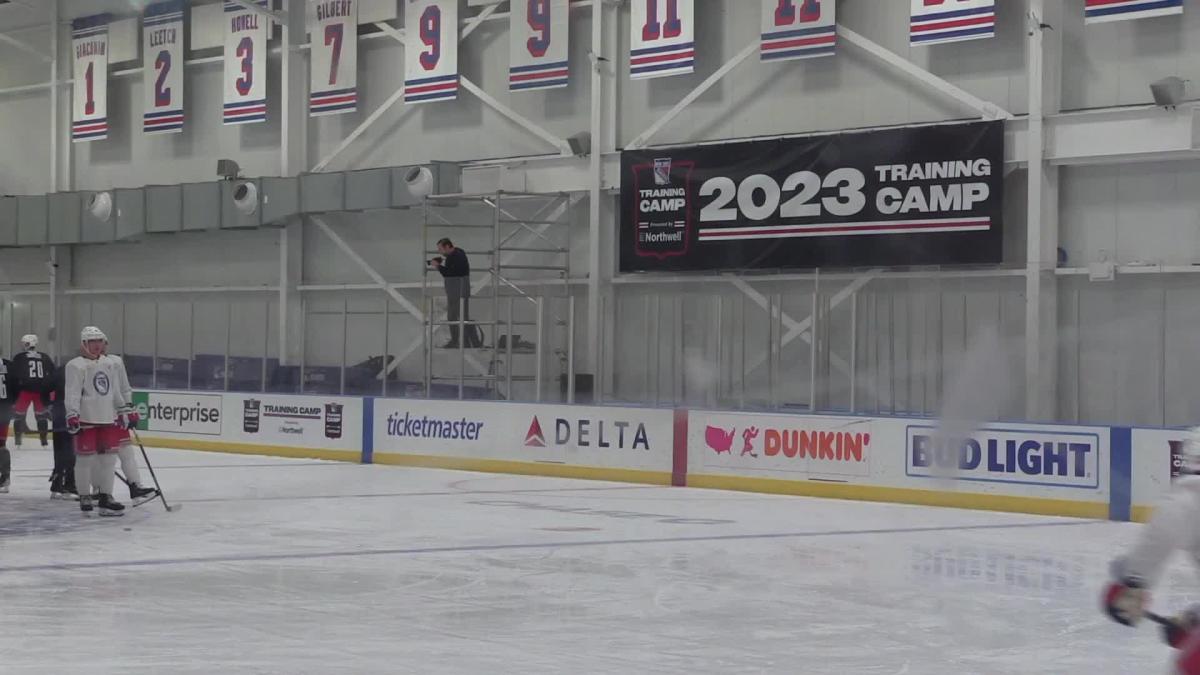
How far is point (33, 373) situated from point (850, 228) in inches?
391

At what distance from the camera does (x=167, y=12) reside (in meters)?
29.5

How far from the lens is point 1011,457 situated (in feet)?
52.2

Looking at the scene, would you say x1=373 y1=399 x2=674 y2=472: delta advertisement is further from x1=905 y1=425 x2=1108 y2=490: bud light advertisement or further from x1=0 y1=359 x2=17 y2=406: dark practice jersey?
x1=0 y1=359 x2=17 y2=406: dark practice jersey

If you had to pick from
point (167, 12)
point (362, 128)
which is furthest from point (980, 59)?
point (167, 12)

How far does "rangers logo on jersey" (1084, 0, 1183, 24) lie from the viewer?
1800cm

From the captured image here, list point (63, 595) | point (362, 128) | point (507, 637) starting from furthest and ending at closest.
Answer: point (362, 128) < point (63, 595) < point (507, 637)

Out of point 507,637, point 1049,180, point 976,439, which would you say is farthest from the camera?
point 1049,180

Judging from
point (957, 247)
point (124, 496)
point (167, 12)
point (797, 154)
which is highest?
point (167, 12)

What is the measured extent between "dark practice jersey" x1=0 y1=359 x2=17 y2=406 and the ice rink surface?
62.8 inches

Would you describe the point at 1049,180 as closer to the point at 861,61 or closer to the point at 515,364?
the point at 861,61

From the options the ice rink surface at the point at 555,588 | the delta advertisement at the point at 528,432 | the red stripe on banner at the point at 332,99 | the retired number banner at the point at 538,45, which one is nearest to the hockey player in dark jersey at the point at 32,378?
the ice rink surface at the point at 555,588

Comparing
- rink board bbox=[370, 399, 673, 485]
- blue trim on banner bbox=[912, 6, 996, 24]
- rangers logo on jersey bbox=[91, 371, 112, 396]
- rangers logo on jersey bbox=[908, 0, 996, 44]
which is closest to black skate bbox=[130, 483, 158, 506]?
rangers logo on jersey bbox=[91, 371, 112, 396]

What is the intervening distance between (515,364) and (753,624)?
15360 millimetres

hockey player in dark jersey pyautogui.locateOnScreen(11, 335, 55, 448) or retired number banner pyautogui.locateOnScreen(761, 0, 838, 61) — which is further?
retired number banner pyautogui.locateOnScreen(761, 0, 838, 61)
